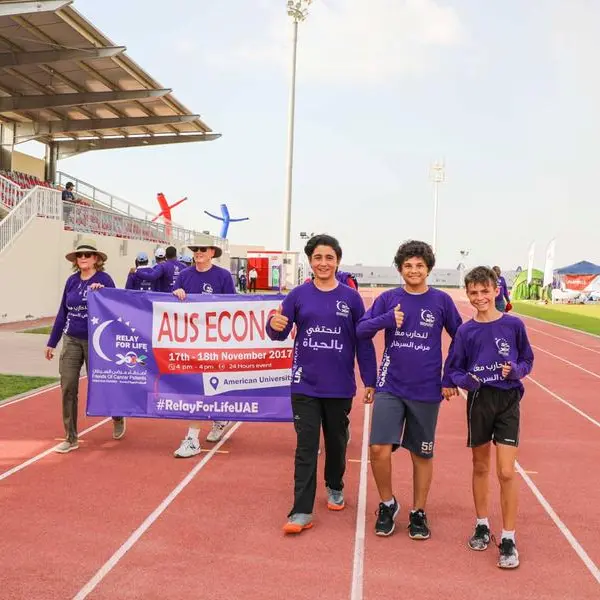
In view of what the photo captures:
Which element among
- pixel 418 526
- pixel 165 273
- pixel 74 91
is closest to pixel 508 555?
pixel 418 526

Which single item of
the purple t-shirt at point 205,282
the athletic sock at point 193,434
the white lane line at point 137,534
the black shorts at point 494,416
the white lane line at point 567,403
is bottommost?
the white lane line at point 137,534

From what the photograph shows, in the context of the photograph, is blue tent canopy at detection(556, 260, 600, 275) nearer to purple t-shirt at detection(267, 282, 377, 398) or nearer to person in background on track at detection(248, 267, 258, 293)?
person in background on track at detection(248, 267, 258, 293)

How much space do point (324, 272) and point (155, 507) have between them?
2.11m

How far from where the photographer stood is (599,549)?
439 centimetres

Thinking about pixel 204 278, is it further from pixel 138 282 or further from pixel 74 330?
pixel 138 282

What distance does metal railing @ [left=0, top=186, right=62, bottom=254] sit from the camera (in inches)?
767

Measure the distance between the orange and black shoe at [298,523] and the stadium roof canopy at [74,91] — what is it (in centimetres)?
2022

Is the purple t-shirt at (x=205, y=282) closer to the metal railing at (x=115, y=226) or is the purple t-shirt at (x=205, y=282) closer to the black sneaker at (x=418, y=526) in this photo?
the black sneaker at (x=418, y=526)

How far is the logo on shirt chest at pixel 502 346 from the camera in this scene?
4.23 meters

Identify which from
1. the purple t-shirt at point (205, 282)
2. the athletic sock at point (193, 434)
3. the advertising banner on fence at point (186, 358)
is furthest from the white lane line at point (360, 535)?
the purple t-shirt at point (205, 282)

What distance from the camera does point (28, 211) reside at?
68.6 ft

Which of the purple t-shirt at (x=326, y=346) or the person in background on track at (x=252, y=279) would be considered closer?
the purple t-shirt at (x=326, y=346)

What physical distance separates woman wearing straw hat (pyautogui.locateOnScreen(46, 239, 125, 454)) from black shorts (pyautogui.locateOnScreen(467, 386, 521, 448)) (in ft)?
12.5

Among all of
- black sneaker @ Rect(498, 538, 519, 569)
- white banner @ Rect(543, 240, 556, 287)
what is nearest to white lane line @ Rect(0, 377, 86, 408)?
black sneaker @ Rect(498, 538, 519, 569)
